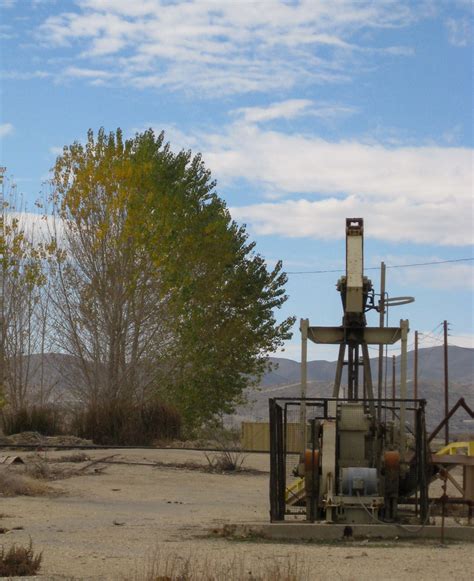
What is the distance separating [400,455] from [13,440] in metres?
24.2

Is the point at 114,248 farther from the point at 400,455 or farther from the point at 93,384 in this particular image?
the point at 400,455

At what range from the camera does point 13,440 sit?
3734 centimetres

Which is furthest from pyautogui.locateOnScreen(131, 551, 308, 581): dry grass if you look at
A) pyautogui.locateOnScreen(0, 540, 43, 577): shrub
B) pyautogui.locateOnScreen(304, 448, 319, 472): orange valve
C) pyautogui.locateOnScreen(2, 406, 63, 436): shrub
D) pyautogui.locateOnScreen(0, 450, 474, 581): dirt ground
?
pyautogui.locateOnScreen(2, 406, 63, 436): shrub

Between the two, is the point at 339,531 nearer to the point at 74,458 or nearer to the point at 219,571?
the point at 219,571

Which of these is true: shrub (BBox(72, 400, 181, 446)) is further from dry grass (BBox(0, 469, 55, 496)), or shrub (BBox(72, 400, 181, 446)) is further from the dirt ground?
dry grass (BBox(0, 469, 55, 496))

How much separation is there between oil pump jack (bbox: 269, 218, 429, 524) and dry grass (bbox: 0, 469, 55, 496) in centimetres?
640

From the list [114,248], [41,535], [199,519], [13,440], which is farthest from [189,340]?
[41,535]

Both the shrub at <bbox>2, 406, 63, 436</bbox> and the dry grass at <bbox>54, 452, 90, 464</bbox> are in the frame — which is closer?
the dry grass at <bbox>54, 452, 90, 464</bbox>

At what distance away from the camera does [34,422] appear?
4209cm

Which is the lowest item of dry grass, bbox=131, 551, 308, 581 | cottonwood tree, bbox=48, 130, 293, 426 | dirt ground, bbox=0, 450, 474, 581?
dirt ground, bbox=0, 450, 474, 581

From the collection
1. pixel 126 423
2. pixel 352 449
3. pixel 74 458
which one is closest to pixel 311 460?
pixel 352 449

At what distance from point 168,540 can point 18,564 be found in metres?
3.73

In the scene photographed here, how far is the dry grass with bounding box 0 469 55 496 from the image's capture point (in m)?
20.5

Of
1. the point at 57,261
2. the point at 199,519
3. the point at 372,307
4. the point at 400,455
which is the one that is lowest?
the point at 199,519
